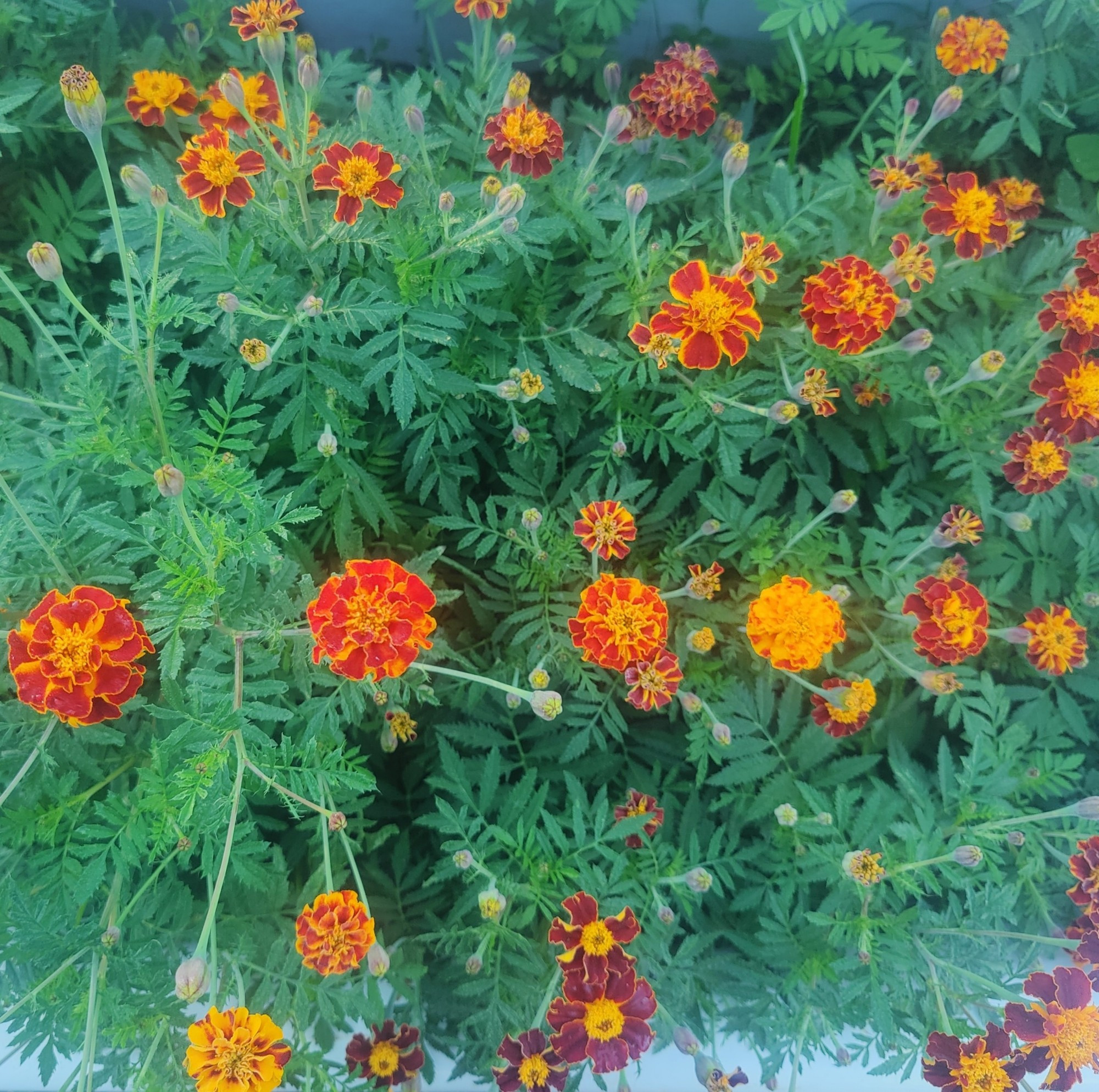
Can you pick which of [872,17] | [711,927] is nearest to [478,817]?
[711,927]

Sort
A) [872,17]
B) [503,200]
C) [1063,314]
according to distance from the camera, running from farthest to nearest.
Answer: [872,17] < [1063,314] < [503,200]

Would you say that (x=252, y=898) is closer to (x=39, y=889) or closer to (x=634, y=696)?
(x=39, y=889)

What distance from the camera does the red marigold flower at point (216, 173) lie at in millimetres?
1081

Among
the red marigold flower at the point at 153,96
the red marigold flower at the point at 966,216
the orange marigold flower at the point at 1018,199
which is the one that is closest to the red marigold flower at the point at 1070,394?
the red marigold flower at the point at 966,216

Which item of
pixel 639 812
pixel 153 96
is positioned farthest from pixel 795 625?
pixel 153 96

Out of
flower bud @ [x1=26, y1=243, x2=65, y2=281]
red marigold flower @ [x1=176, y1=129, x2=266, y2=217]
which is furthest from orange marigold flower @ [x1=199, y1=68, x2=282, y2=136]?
flower bud @ [x1=26, y1=243, x2=65, y2=281]

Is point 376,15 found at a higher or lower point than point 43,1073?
higher

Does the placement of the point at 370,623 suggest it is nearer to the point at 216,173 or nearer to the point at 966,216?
the point at 216,173

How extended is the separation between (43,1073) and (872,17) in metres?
→ 2.51

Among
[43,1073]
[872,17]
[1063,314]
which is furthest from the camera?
[872,17]

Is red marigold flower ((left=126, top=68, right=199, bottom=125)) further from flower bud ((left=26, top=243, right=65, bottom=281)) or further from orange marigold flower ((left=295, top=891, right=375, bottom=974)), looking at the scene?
orange marigold flower ((left=295, top=891, right=375, bottom=974))

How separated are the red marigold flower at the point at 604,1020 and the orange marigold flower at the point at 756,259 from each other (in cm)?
99

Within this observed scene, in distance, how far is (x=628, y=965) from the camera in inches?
40.9

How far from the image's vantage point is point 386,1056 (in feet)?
3.93
